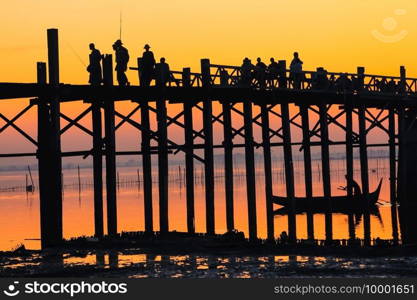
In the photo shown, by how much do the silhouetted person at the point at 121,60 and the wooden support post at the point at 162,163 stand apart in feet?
4.49

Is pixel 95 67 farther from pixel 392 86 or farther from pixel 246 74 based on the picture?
pixel 392 86

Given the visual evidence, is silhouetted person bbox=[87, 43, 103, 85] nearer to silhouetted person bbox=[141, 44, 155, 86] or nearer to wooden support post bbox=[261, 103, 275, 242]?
silhouetted person bbox=[141, 44, 155, 86]

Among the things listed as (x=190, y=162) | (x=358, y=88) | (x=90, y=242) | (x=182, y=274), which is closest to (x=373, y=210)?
(x=358, y=88)

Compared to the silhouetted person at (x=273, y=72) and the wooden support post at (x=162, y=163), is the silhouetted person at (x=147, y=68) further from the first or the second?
the silhouetted person at (x=273, y=72)

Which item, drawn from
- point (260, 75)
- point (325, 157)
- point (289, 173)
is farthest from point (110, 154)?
point (325, 157)

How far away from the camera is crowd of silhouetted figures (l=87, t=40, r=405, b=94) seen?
101 feet

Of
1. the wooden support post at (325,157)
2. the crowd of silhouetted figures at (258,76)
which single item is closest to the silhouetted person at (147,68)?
the crowd of silhouetted figures at (258,76)

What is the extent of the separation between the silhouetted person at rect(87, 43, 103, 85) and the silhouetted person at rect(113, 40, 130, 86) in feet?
3.16

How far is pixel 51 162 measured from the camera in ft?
91.0

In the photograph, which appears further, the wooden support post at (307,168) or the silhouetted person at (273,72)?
→ the wooden support post at (307,168)

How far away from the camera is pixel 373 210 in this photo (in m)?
68.0

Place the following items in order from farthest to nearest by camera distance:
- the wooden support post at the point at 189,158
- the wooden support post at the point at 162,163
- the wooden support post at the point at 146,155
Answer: the wooden support post at the point at 189,158
the wooden support post at the point at 146,155
the wooden support post at the point at 162,163

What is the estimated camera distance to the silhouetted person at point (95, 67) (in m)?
29.8

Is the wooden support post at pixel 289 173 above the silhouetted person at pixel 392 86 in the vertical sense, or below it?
below
